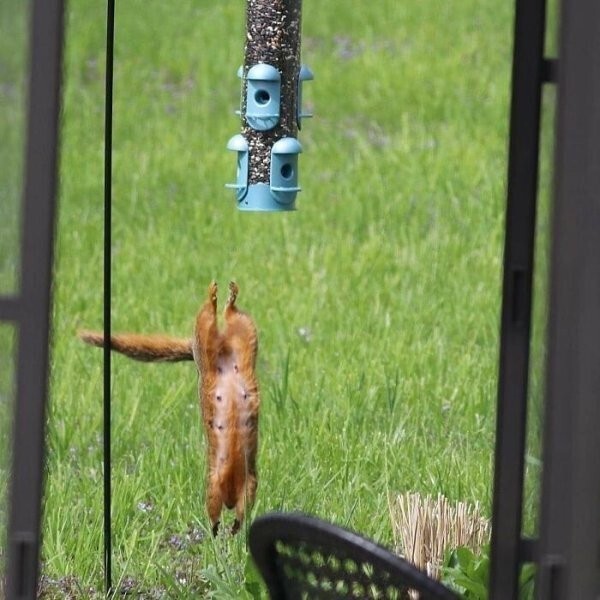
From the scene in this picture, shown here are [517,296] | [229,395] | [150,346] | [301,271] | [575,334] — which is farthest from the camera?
[301,271]

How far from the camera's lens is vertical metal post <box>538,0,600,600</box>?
186 cm

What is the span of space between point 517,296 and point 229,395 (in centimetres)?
99

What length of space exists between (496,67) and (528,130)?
17.4 ft

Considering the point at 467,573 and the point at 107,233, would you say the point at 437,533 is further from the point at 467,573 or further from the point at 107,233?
the point at 107,233

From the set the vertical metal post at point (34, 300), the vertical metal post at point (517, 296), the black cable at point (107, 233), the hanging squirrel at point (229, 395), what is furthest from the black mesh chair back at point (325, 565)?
the vertical metal post at point (34, 300)

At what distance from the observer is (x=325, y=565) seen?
8.34 feet

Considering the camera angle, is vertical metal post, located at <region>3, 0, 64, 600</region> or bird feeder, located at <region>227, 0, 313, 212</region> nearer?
vertical metal post, located at <region>3, 0, 64, 600</region>

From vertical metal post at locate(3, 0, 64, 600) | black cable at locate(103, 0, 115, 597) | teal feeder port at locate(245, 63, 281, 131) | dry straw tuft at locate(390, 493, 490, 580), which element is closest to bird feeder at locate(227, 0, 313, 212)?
teal feeder port at locate(245, 63, 281, 131)

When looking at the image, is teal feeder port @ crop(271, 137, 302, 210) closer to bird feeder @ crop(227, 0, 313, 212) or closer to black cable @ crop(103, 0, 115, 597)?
bird feeder @ crop(227, 0, 313, 212)

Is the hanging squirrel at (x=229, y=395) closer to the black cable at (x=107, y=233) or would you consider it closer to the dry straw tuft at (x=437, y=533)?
the black cable at (x=107, y=233)

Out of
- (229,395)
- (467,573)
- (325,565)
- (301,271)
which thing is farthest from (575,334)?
(301,271)

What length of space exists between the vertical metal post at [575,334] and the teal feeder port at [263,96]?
1.28 meters

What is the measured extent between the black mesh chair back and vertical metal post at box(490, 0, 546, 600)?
27 centimetres

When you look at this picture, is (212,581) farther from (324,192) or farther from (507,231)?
(324,192)
